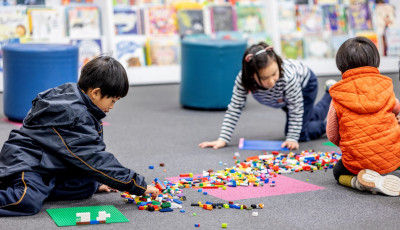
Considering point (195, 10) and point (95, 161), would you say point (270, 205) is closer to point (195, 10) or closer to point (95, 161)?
point (95, 161)

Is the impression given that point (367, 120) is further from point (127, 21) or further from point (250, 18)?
point (250, 18)

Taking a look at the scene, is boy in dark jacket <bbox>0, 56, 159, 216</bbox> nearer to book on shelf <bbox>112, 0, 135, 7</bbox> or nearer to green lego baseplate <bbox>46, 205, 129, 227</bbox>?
green lego baseplate <bbox>46, 205, 129, 227</bbox>

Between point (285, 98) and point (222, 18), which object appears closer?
point (285, 98)

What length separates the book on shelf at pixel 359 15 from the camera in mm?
6883

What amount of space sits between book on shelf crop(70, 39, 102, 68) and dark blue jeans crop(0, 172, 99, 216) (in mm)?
3494

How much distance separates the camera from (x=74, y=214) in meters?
2.16

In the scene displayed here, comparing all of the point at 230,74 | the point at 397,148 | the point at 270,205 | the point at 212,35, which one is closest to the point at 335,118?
the point at 397,148

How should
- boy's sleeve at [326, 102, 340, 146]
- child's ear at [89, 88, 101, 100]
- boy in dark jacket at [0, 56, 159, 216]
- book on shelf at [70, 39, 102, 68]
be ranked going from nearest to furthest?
boy in dark jacket at [0, 56, 159, 216]
child's ear at [89, 88, 101, 100]
boy's sleeve at [326, 102, 340, 146]
book on shelf at [70, 39, 102, 68]

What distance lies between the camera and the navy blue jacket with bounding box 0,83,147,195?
7.18 ft

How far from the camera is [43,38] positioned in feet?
18.3

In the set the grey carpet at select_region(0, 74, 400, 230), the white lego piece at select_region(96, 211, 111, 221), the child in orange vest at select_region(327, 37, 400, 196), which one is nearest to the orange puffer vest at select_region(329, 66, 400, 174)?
the child in orange vest at select_region(327, 37, 400, 196)

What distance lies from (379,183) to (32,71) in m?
2.46

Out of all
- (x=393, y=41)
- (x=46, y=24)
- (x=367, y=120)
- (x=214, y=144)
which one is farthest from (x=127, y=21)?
(x=367, y=120)

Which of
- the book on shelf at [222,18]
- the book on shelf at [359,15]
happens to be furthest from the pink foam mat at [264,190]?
the book on shelf at [359,15]
